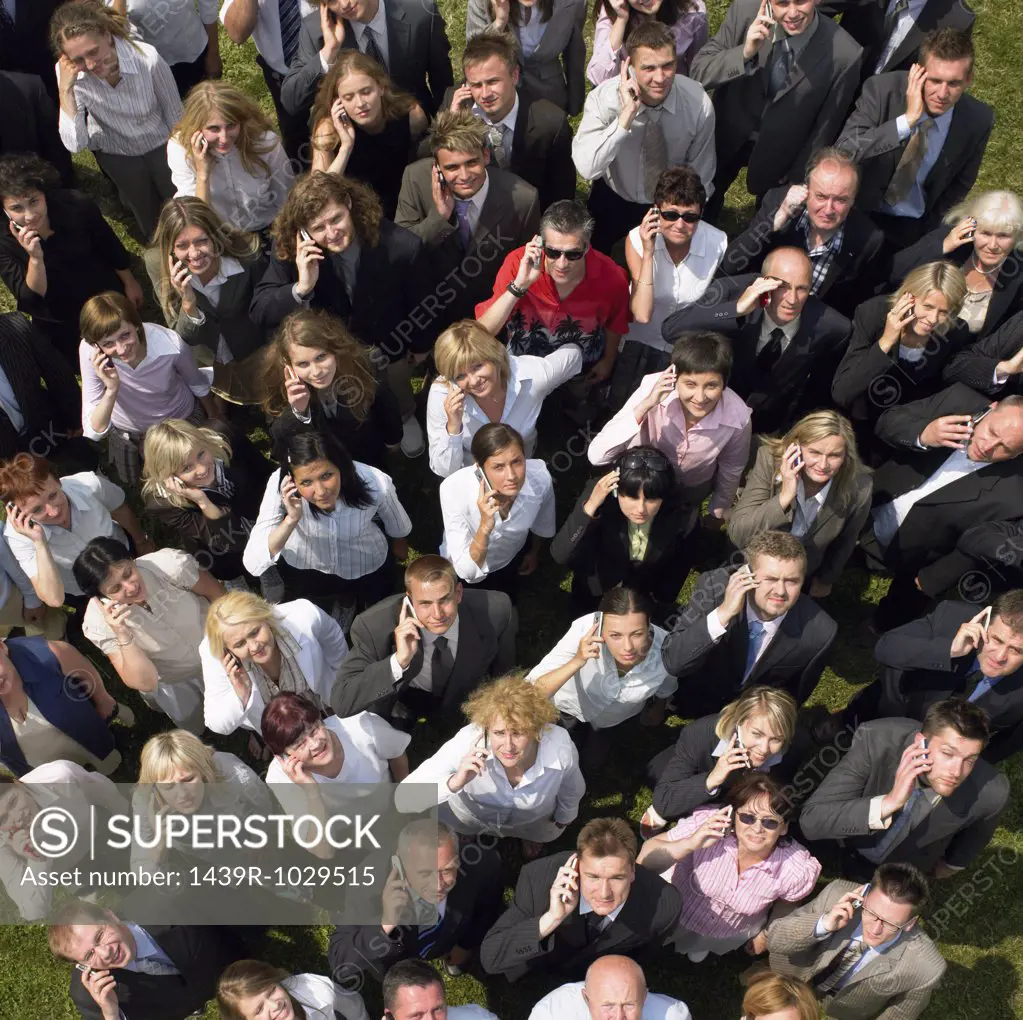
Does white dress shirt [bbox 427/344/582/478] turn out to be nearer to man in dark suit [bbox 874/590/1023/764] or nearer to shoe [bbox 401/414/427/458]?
shoe [bbox 401/414/427/458]

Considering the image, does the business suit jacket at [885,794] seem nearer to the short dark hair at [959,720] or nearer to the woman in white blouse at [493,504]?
the short dark hair at [959,720]

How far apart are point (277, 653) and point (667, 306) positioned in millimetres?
3612

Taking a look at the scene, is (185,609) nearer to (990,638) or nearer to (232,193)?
(232,193)

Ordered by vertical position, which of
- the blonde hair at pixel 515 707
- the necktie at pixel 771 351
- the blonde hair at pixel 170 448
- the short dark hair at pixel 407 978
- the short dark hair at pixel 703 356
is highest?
the short dark hair at pixel 703 356

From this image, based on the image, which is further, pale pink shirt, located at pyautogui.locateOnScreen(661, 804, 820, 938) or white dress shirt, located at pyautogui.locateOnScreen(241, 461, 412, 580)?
white dress shirt, located at pyautogui.locateOnScreen(241, 461, 412, 580)

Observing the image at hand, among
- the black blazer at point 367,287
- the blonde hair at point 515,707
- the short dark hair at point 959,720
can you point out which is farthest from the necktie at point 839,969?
the black blazer at point 367,287

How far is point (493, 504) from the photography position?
7.38 m

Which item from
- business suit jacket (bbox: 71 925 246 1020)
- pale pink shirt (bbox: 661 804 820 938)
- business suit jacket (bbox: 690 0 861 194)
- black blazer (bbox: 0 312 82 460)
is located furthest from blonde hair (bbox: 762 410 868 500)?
black blazer (bbox: 0 312 82 460)

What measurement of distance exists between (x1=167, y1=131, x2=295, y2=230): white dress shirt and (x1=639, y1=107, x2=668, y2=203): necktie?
8.64 feet

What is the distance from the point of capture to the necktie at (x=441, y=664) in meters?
7.25

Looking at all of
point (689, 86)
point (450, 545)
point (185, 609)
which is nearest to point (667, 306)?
point (689, 86)

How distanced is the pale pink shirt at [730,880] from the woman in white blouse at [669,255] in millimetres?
3380

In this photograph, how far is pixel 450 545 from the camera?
7.76 m

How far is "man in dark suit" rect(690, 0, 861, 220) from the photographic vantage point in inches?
345
